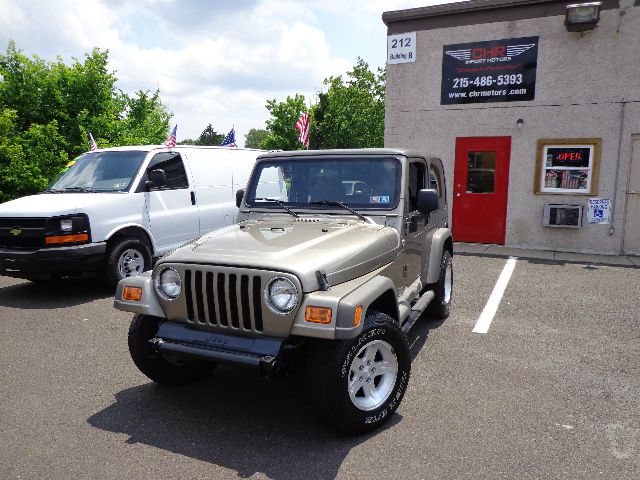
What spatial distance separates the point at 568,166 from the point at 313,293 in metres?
9.12

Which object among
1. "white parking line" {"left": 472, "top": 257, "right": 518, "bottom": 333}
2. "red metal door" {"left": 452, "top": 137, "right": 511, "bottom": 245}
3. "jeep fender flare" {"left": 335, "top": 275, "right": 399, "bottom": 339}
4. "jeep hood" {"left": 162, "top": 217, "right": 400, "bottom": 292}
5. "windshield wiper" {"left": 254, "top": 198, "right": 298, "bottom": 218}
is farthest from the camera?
"red metal door" {"left": 452, "top": 137, "right": 511, "bottom": 245}

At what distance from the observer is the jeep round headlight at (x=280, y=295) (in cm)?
296

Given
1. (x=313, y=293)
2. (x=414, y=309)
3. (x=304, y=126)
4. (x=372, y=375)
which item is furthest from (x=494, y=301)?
(x=304, y=126)

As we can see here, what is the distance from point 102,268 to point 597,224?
30.8 feet

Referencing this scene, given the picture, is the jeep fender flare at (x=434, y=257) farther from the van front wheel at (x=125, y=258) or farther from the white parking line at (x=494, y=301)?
the van front wheel at (x=125, y=258)

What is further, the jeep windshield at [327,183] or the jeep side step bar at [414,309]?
the jeep windshield at [327,183]

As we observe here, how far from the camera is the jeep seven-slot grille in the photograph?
3.02 m

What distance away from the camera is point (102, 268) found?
650cm

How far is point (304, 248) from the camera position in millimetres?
3346

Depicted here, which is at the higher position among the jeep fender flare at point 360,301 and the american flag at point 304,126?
the american flag at point 304,126

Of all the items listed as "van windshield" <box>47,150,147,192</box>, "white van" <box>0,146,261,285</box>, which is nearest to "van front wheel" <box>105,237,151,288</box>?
"white van" <box>0,146,261,285</box>

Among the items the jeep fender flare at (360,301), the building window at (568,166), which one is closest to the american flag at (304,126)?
the building window at (568,166)

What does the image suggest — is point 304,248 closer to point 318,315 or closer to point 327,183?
point 318,315

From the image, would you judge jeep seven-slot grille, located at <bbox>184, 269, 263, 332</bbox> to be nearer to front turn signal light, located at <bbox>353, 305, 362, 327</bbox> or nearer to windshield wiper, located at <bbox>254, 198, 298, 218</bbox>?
front turn signal light, located at <bbox>353, 305, 362, 327</bbox>
